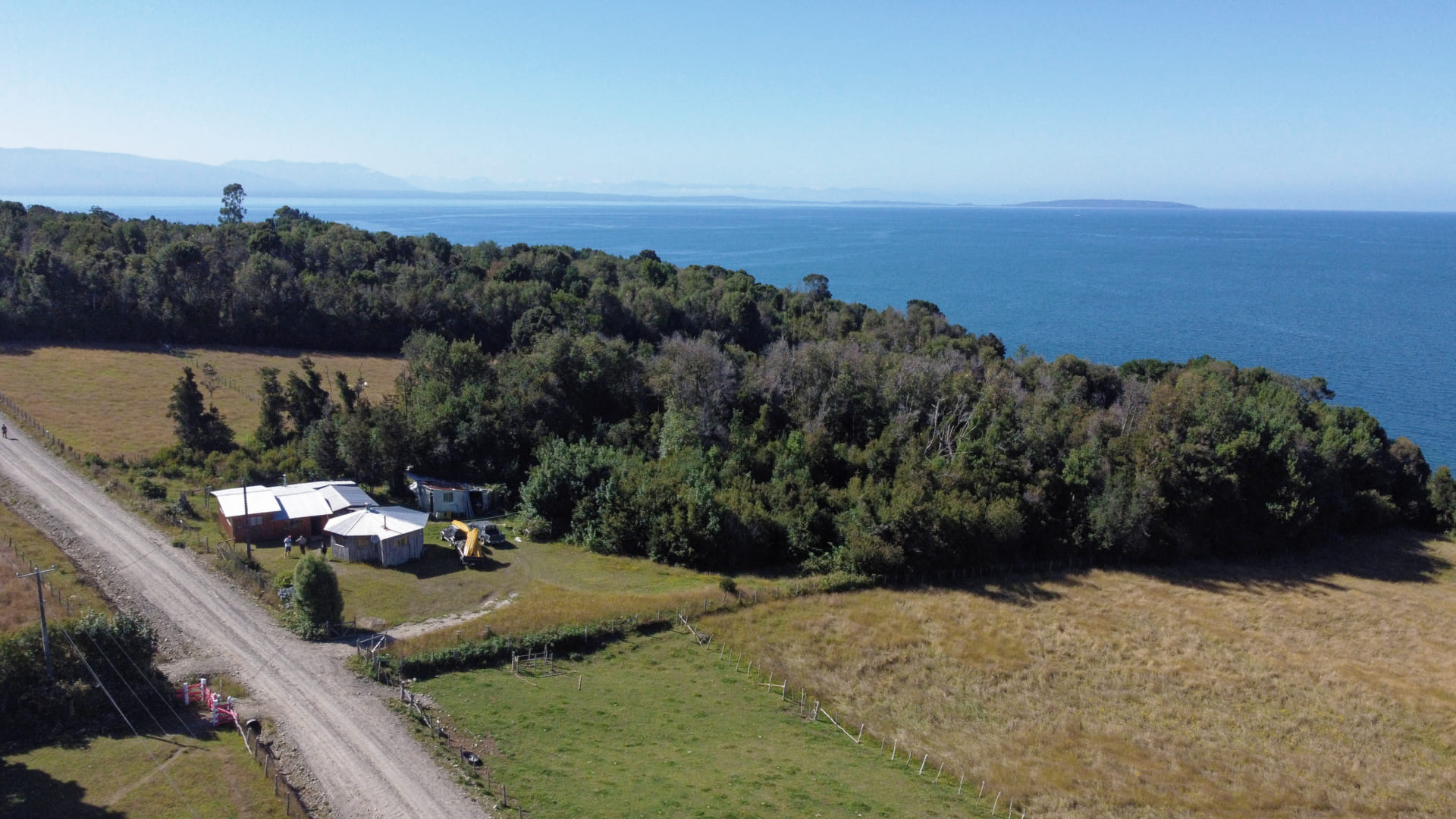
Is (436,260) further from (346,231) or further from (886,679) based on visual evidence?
(886,679)

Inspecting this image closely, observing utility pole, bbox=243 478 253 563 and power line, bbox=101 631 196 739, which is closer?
power line, bbox=101 631 196 739

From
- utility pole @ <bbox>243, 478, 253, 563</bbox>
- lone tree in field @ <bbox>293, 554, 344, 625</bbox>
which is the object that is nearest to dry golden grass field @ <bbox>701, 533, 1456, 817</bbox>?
lone tree in field @ <bbox>293, 554, 344, 625</bbox>

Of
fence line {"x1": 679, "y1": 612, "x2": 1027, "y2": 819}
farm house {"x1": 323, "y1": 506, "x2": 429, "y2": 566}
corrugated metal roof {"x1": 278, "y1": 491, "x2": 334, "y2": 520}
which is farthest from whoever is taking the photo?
corrugated metal roof {"x1": 278, "y1": 491, "x2": 334, "y2": 520}

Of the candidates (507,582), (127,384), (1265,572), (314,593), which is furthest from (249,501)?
(1265,572)

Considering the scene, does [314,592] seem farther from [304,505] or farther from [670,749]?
[670,749]

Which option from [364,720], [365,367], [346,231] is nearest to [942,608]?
[364,720]

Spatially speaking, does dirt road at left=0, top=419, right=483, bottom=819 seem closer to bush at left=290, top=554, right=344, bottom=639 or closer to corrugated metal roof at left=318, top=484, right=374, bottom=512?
bush at left=290, top=554, right=344, bottom=639
